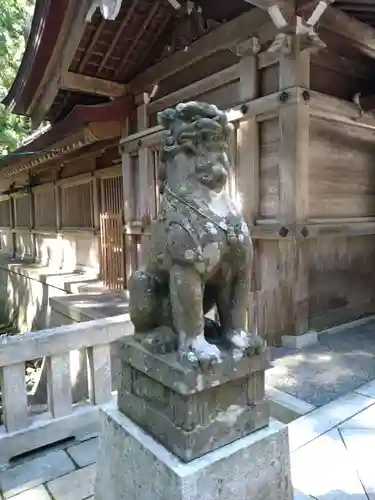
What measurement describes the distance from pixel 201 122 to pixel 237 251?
1.71ft

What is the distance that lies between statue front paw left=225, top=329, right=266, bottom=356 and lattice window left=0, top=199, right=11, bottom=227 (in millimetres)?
13106

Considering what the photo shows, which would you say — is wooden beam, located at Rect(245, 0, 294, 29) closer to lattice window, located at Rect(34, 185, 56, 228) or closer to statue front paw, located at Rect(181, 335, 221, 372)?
statue front paw, located at Rect(181, 335, 221, 372)

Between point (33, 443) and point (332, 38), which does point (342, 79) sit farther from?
point (33, 443)

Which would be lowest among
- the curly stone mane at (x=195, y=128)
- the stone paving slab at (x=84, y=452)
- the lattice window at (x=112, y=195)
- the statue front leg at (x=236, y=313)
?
the stone paving slab at (x=84, y=452)

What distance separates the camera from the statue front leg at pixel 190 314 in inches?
55.5

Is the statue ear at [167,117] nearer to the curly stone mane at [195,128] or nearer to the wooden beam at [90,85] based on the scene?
the curly stone mane at [195,128]

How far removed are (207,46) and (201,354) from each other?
415 centimetres

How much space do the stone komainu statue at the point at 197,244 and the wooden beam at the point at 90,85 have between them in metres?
4.49

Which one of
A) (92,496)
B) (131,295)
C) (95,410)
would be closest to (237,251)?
(131,295)

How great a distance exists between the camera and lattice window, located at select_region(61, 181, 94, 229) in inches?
311

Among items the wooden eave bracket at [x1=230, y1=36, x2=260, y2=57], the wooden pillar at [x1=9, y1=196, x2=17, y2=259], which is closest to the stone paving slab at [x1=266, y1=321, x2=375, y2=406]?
the wooden eave bracket at [x1=230, y1=36, x2=260, y2=57]

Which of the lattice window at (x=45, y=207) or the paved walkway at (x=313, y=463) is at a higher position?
the lattice window at (x=45, y=207)

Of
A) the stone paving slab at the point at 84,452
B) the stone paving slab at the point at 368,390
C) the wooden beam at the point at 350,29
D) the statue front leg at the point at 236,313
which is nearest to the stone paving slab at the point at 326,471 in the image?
the stone paving slab at the point at 368,390

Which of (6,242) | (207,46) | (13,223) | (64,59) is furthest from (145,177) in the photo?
(6,242)
